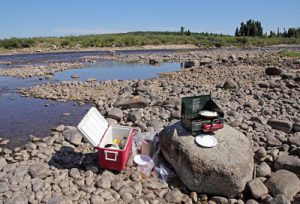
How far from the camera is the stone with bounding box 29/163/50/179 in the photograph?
525 cm

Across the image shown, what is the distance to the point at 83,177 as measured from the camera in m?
5.23

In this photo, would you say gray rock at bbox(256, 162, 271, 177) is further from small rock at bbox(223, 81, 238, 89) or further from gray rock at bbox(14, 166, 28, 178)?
small rock at bbox(223, 81, 238, 89)

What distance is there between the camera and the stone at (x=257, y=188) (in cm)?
461

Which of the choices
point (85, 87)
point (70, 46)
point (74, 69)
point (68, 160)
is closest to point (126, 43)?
point (70, 46)

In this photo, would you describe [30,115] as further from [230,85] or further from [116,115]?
[230,85]

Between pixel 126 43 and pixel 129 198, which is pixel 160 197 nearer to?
pixel 129 198

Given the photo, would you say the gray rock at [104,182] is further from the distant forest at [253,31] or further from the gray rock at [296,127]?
the distant forest at [253,31]

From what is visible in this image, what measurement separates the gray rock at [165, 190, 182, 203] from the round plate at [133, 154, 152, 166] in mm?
865

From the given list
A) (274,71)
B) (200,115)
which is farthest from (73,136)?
(274,71)

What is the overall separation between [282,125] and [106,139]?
4291mm

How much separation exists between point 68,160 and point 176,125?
2300 mm

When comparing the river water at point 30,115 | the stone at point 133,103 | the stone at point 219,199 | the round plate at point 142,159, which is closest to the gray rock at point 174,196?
the stone at point 219,199

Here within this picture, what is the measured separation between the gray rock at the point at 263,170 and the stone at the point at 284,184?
0.21m

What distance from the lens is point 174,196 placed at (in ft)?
15.5
